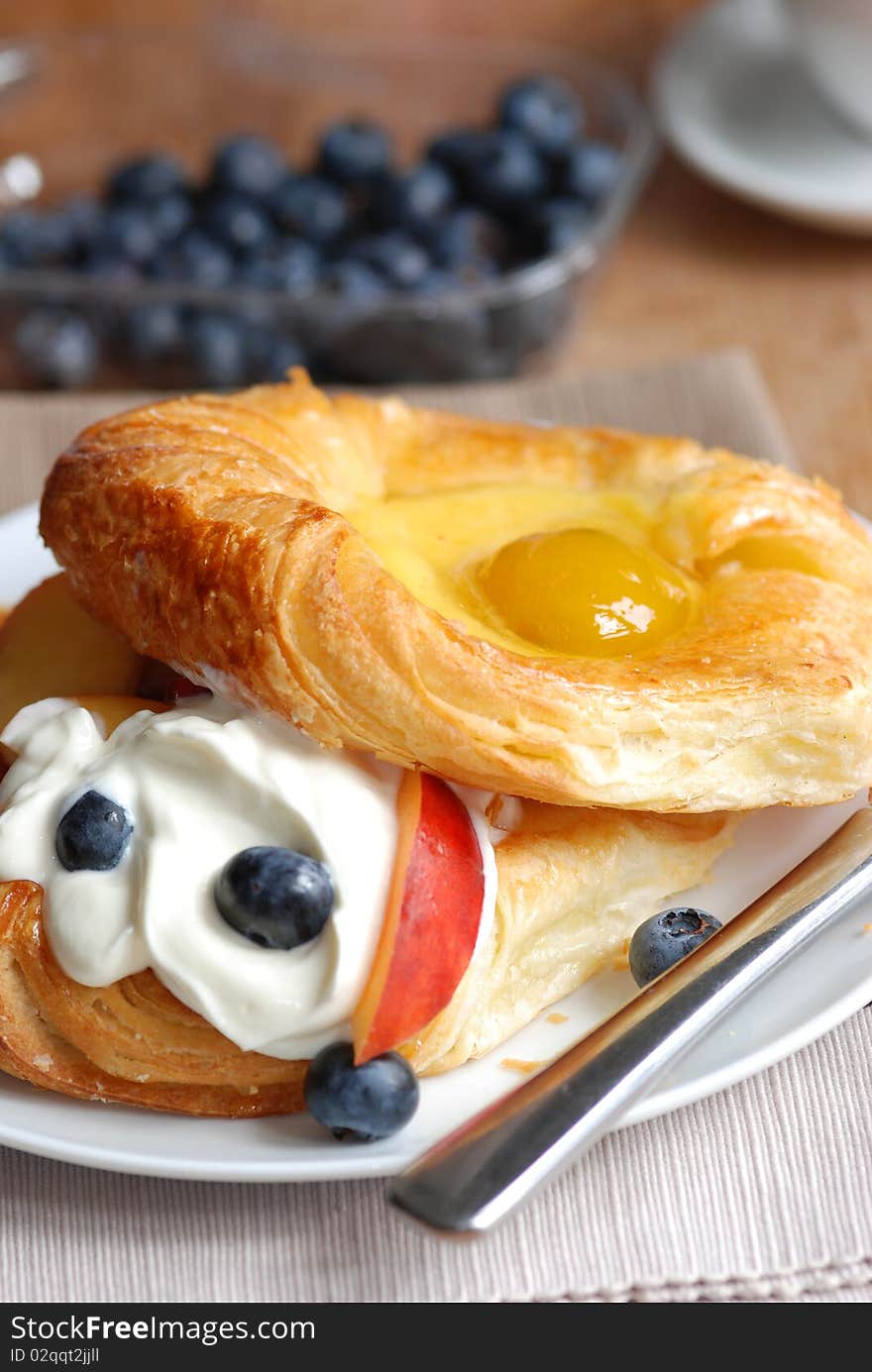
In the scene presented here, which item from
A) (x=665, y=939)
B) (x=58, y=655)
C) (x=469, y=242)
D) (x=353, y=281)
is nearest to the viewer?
(x=665, y=939)

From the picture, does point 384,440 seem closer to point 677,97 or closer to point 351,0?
A: point 677,97

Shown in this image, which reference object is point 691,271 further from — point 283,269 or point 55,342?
point 55,342

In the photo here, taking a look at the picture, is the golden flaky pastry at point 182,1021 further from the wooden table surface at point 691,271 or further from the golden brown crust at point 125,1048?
the wooden table surface at point 691,271

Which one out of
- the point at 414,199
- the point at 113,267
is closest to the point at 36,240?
the point at 113,267

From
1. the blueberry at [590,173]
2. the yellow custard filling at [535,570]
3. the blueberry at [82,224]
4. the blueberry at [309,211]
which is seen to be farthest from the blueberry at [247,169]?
the yellow custard filling at [535,570]

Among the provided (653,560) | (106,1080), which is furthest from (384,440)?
(106,1080)

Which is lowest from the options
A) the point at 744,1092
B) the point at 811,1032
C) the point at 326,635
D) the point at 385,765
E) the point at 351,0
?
the point at 744,1092
